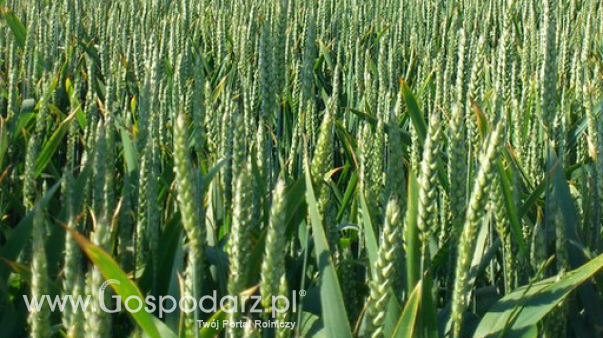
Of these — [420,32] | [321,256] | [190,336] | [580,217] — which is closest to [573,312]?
[580,217]

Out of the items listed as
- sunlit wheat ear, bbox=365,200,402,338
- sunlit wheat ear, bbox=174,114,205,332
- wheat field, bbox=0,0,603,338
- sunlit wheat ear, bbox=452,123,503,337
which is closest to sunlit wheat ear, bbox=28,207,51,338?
wheat field, bbox=0,0,603,338

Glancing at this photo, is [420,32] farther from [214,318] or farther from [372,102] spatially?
[214,318]

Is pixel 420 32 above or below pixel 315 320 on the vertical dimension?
above

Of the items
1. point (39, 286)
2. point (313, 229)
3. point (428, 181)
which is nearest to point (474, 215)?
point (428, 181)

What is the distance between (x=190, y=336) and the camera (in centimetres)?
73

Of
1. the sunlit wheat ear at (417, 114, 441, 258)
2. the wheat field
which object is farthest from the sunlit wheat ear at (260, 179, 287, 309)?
the sunlit wheat ear at (417, 114, 441, 258)

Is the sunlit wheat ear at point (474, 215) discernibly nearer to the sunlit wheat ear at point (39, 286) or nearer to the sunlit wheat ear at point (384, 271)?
the sunlit wheat ear at point (384, 271)

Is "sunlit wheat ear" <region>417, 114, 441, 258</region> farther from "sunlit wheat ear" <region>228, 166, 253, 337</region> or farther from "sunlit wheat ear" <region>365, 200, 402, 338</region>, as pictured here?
"sunlit wheat ear" <region>228, 166, 253, 337</region>

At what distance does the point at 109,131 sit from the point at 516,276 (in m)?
0.63

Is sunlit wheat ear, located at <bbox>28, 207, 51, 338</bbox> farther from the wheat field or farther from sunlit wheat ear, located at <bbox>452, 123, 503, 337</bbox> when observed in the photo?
sunlit wheat ear, located at <bbox>452, 123, 503, 337</bbox>

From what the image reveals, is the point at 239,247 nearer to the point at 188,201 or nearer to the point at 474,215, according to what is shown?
the point at 188,201

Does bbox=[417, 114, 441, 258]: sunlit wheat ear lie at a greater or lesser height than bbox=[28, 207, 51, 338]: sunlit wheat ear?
greater

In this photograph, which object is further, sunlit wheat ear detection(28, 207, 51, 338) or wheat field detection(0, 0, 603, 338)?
wheat field detection(0, 0, 603, 338)

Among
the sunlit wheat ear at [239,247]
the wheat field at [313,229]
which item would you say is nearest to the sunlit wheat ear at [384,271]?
the wheat field at [313,229]
